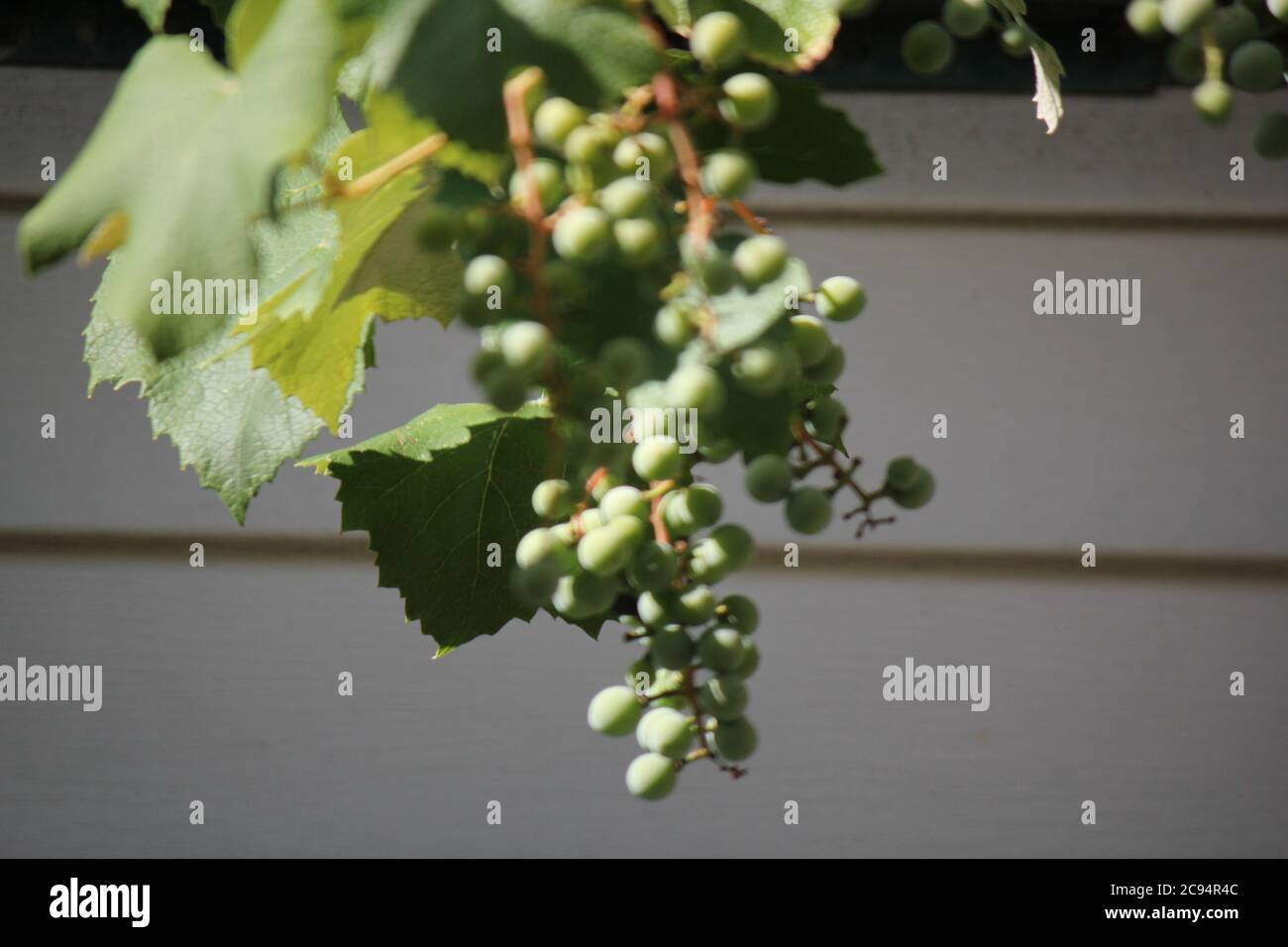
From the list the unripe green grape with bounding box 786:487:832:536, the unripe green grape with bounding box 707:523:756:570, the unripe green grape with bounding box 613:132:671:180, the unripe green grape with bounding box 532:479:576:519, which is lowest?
the unripe green grape with bounding box 707:523:756:570

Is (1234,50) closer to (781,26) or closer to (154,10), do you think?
(781,26)

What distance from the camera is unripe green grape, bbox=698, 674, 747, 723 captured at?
0.74 feet

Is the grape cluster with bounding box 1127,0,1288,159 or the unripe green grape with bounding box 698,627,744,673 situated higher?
the grape cluster with bounding box 1127,0,1288,159

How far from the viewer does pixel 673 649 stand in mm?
227

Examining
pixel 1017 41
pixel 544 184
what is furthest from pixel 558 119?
pixel 1017 41

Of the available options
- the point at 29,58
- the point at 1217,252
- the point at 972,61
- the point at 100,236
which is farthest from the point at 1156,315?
the point at 100,236

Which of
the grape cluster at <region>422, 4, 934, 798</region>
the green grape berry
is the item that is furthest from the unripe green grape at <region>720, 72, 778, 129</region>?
the green grape berry

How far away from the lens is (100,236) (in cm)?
21

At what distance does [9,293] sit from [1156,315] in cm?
91

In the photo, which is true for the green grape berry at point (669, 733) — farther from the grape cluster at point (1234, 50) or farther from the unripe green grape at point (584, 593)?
the grape cluster at point (1234, 50)

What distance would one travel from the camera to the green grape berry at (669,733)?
229mm

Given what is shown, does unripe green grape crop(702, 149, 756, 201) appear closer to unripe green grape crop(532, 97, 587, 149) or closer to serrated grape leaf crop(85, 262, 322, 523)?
unripe green grape crop(532, 97, 587, 149)

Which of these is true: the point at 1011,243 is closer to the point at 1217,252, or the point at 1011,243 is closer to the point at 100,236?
the point at 1217,252

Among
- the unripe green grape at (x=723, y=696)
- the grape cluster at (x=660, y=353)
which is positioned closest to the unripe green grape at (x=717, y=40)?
the grape cluster at (x=660, y=353)
